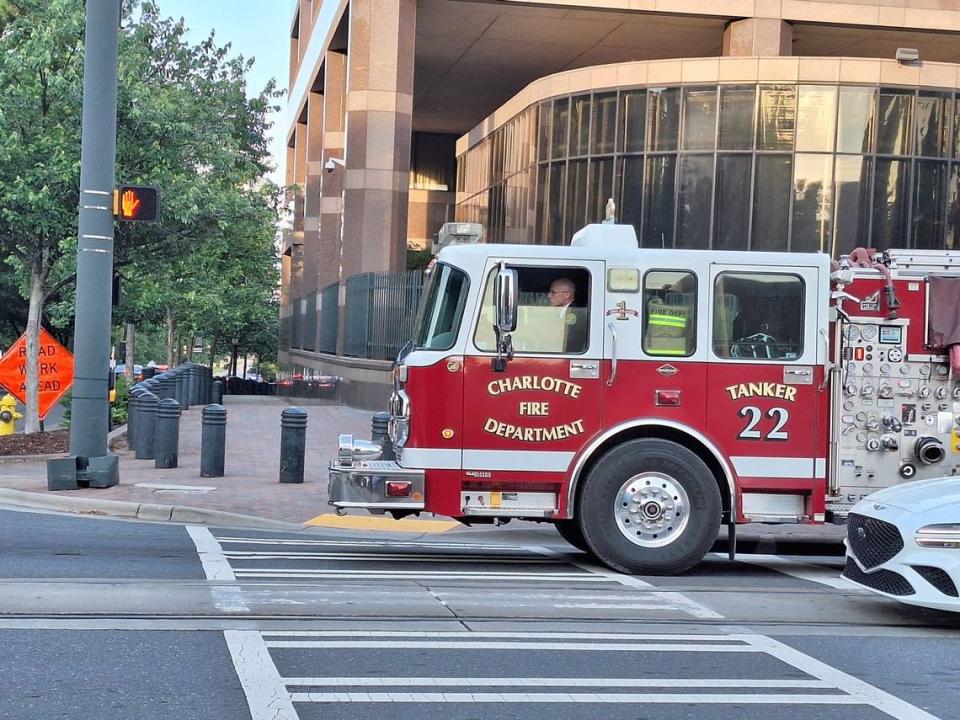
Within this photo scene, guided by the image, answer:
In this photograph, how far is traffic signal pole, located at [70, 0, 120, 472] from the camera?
1387cm

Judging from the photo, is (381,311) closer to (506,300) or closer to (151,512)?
(151,512)

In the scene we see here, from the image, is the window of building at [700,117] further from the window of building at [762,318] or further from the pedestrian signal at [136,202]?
the window of building at [762,318]

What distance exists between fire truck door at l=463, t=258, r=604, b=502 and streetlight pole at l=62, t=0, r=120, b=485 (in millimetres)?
6144

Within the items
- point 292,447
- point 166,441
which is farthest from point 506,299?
point 166,441

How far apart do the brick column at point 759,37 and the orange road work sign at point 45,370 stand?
18.8 m

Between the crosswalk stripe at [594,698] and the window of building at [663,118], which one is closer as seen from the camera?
the crosswalk stripe at [594,698]

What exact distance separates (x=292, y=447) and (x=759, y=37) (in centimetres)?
1976

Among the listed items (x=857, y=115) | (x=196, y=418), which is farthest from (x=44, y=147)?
(x=857, y=115)

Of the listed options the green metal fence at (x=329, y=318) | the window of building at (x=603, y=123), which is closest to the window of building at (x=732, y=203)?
the window of building at (x=603, y=123)

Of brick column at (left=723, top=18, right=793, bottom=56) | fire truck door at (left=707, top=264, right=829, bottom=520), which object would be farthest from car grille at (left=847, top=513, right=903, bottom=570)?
brick column at (left=723, top=18, right=793, bottom=56)

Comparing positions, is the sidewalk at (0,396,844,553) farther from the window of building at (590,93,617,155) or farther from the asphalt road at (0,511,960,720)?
the window of building at (590,93,617,155)

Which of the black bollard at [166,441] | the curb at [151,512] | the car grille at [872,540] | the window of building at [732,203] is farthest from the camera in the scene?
the window of building at [732,203]

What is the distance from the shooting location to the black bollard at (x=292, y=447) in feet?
50.1

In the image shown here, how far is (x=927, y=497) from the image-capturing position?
8.09 m
